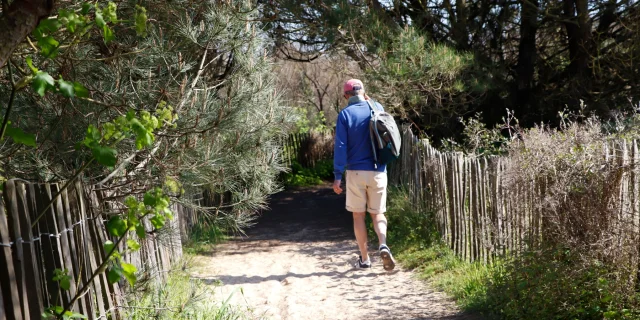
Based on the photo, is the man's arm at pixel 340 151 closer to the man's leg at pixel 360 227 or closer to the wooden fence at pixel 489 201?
the man's leg at pixel 360 227

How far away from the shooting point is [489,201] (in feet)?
19.8

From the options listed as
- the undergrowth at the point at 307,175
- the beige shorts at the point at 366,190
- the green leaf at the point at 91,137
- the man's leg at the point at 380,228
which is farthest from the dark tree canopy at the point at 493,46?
the undergrowth at the point at 307,175

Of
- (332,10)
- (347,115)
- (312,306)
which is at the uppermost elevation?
(332,10)

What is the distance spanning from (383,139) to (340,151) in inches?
17.1

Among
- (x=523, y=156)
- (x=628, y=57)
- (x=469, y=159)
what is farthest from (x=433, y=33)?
(x=523, y=156)

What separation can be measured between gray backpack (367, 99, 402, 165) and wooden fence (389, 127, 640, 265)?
2.50 ft

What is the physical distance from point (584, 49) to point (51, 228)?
8.54 m

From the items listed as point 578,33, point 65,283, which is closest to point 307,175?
point 578,33

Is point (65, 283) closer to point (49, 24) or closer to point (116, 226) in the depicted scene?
point (116, 226)

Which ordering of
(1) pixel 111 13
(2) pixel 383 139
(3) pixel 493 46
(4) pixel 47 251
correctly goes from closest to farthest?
(1) pixel 111 13 → (4) pixel 47 251 → (2) pixel 383 139 → (3) pixel 493 46

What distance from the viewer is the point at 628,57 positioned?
9133 mm

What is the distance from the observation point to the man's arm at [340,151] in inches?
250

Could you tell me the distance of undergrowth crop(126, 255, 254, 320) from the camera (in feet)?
14.5

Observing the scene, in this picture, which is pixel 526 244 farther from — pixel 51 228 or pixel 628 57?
pixel 628 57
